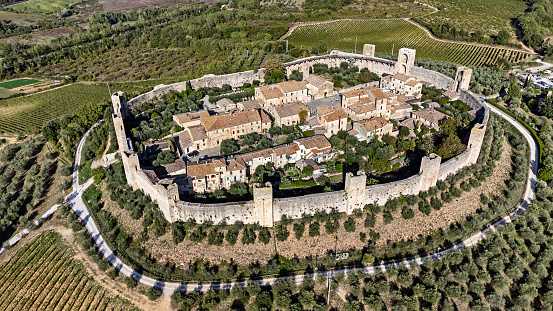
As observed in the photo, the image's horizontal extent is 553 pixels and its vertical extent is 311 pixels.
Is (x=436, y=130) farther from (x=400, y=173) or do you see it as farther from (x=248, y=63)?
(x=248, y=63)

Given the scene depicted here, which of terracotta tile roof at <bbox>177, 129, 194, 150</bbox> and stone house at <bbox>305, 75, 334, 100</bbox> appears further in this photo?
stone house at <bbox>305, 75, 334, 100</bbox>

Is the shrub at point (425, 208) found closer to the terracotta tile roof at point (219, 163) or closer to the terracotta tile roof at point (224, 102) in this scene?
the terracotta tile roof at point (219, 163)

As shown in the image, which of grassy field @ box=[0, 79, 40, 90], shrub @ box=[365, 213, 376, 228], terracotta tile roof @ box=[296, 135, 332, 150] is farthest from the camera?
grassy field @ box=[0, 79, 40, 90]

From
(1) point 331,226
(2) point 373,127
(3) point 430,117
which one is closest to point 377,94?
(2) point 373,127

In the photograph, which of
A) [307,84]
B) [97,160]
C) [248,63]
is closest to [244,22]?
[248,63]

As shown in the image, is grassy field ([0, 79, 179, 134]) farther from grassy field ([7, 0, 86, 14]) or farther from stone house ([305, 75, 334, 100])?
grassy field ([7, 0, 86, 14])

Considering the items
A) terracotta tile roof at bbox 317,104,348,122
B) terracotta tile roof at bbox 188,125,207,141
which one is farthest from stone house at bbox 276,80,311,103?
terracotta tile roof at bbox 188,125,207,141

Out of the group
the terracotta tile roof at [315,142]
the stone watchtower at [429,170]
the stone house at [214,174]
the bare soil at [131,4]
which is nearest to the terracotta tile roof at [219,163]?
the stone house at [214,174]
